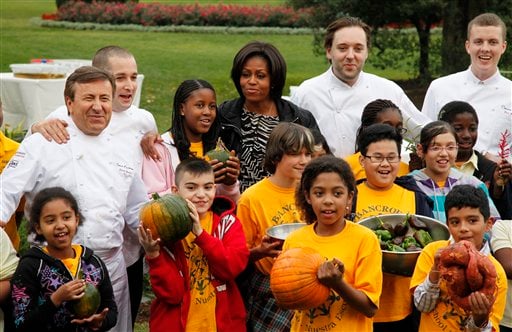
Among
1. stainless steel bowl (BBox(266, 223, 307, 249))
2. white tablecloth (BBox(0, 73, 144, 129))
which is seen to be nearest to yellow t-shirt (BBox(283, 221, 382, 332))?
stainless steel bowl (BBox(266, 223, 307, 249))

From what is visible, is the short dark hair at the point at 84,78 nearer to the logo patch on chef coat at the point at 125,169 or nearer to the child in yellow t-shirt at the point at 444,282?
the logo patch on chef coat at the point at 125,169

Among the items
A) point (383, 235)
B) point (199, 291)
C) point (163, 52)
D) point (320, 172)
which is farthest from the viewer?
point (163, 52)

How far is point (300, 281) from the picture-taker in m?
4.82

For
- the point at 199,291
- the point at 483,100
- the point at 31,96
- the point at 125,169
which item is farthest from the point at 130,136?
the point at 31,96

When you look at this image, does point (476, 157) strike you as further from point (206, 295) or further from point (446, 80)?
point (206, 295)

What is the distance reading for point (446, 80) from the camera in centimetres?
763

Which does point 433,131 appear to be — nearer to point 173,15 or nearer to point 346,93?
point 346,93

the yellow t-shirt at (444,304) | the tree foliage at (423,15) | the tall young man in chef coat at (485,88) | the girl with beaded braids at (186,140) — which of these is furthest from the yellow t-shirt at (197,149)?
the tree foliage at (423,15)

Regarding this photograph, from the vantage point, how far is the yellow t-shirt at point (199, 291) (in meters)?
5.57

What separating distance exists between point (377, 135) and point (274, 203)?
831 mm

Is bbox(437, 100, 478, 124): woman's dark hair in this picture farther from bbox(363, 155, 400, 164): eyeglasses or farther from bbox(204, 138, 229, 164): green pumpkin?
bbox(204, 138, 229, 164): green pumpkin

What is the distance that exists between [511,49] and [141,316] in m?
7.37

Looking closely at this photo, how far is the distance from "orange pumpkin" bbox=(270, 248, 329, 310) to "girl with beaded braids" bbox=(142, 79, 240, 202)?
1314 millimetres

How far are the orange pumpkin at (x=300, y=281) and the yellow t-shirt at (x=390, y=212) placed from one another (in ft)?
2.75
